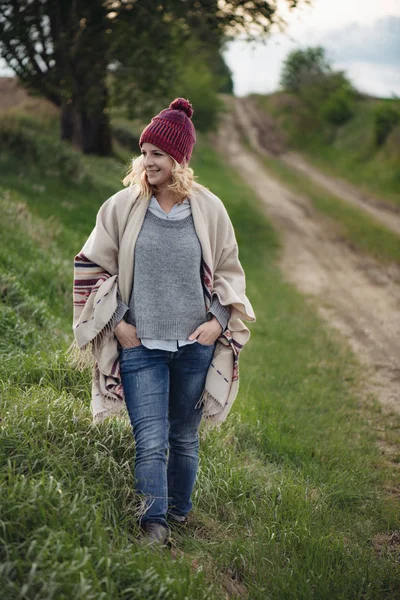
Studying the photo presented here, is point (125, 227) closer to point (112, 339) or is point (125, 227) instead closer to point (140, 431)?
point (112, 339)

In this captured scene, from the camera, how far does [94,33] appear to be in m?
13.0

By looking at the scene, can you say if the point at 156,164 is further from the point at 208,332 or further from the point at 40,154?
the point at 40,154

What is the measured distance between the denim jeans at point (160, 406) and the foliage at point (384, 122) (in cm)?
2647

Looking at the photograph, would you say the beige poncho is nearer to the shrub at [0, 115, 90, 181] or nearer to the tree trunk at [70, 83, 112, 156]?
the shrub at [0, 115, 90, 181]

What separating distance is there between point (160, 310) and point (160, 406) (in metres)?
0.46

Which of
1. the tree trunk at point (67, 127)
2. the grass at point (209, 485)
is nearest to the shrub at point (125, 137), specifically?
the tree trunk at point (67, 127)

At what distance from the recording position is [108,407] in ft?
10.8

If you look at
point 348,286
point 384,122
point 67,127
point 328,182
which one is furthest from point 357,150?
point 348,286

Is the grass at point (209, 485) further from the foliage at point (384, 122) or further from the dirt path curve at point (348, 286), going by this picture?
the foliage at point (384, 122)

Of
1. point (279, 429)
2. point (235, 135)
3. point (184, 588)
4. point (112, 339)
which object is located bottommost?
point (235, 135)

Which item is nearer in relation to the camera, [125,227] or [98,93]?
[125,227]

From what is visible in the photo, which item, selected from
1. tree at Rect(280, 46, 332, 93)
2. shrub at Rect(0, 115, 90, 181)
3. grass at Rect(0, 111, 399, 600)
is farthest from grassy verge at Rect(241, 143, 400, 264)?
tree at Rect(280, 46, 332, 93)

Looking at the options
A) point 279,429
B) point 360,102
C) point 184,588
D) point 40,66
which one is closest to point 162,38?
point 40,66

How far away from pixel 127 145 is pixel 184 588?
21.3 meters
